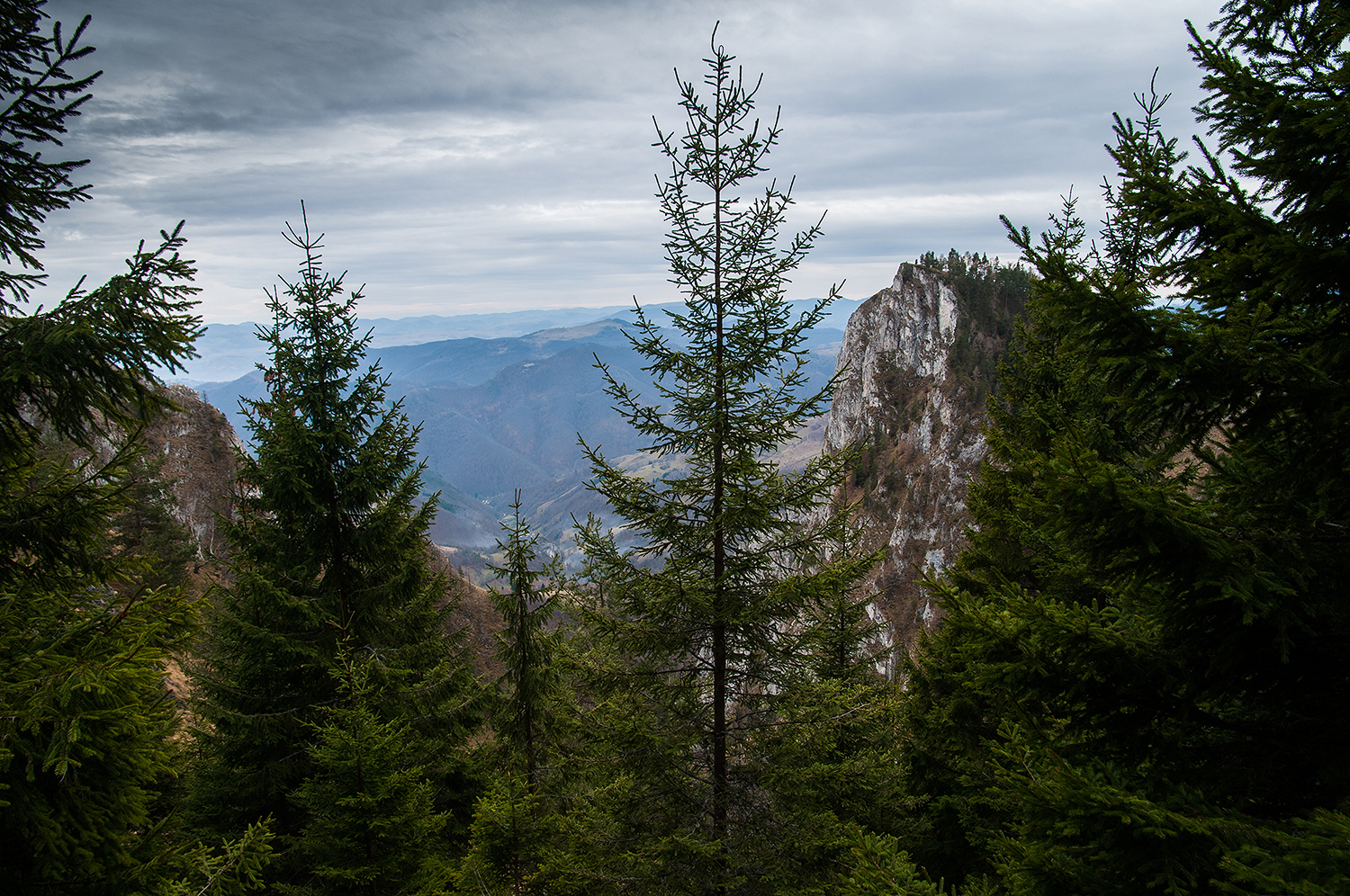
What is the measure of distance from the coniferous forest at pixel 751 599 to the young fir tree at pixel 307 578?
75 mm

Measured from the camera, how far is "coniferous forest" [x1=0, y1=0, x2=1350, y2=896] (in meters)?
3.32

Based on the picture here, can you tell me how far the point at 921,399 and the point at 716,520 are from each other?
109 meters

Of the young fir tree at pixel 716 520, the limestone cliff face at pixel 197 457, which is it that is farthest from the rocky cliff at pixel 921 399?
the limestone cliff face at pixel 197 457

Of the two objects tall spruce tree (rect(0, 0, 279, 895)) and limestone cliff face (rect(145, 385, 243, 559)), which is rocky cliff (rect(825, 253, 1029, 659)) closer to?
tall spruce tree (rect(0, 0, 279, 895))

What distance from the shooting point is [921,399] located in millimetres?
106688

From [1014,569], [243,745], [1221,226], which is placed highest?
[1221,226]

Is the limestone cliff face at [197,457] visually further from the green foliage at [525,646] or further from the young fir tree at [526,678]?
the green foliage at [525,646]

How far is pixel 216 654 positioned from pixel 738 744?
10.1 metres

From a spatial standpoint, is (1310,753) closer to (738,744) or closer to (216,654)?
(738,744)

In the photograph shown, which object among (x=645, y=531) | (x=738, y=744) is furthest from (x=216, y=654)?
(x=738, y=744)

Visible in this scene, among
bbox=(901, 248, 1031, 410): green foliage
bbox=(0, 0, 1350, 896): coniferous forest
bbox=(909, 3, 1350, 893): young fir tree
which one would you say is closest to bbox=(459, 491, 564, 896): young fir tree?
bbox=(0, 0, 1350, 896): coniferous forest

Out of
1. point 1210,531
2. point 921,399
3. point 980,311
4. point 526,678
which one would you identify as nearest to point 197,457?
point 526,678

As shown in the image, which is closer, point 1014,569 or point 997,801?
point 997,801

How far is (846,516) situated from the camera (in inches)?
305
